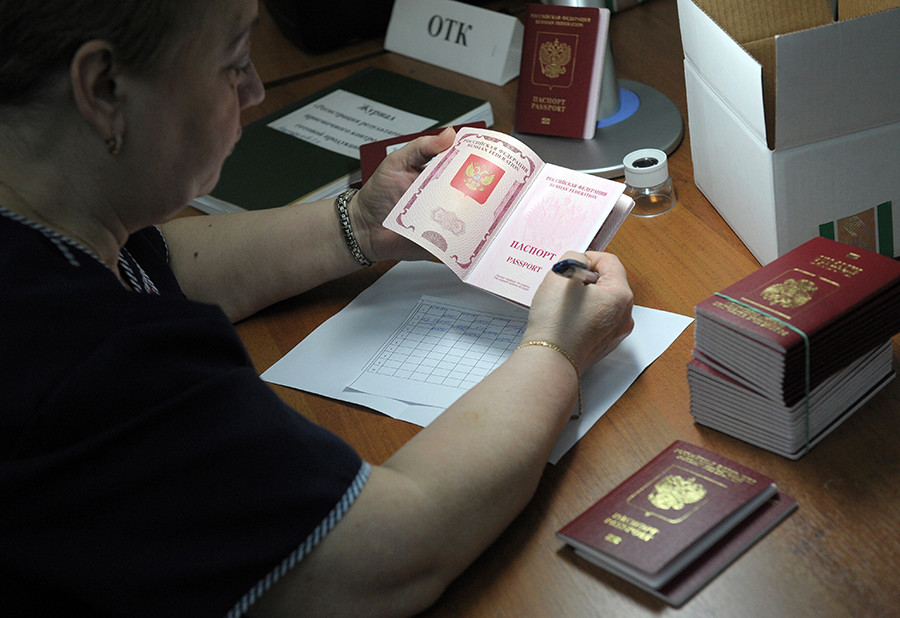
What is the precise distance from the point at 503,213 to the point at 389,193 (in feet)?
0.59

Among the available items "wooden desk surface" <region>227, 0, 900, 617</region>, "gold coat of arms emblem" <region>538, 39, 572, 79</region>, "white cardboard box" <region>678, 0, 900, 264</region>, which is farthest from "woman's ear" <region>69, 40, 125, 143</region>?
"gold coat of arms emblem" <region>538, 39, 572, 79</region>

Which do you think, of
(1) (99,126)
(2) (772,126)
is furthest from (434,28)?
(1) (99,126)

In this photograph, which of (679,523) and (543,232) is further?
(543,232)

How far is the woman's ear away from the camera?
737mm

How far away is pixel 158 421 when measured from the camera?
2.38 feet

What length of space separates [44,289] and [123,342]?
90 millimetres

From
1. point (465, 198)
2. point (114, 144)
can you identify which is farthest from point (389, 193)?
point (114, 144)

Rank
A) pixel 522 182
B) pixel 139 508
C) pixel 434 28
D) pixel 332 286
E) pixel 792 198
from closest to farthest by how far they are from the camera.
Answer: pixel 139 508 < pixel 792 198 < pixel 522 182 < pixel 332 286 < pixel 434 28

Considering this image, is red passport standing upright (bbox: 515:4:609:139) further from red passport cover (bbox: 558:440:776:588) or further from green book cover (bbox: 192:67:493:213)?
red passport cover (bbox: 558:440:776:588)

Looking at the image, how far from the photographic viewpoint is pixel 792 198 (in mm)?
1066

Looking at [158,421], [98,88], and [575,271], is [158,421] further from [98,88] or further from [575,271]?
[575,271]

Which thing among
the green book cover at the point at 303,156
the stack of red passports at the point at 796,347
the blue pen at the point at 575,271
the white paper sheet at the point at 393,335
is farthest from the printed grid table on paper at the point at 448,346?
the green book cover at the point at 303,156

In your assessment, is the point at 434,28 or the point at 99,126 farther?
the point at 434,28

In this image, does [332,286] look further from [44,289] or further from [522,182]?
[44,289]
